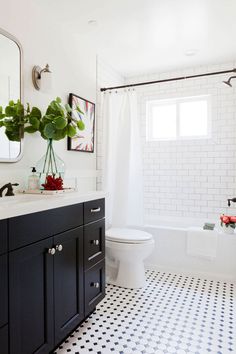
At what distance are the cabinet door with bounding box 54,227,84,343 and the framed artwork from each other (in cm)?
110

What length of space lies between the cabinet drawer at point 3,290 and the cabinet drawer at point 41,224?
74mm

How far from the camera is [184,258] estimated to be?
2.79 m

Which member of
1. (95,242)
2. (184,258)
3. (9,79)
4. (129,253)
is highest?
(9,79)

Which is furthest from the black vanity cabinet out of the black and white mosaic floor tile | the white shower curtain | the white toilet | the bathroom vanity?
the white shower curtain

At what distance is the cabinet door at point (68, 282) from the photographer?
1.49 m

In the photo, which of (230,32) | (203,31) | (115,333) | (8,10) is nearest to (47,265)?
(115,333)

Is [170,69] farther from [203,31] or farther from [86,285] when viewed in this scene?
[86,285]

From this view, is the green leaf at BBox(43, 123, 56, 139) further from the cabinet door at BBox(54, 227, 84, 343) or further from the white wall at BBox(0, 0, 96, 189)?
the cabinet door at BBox(54, 227, 84, 343)

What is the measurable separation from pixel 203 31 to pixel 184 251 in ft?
7.32

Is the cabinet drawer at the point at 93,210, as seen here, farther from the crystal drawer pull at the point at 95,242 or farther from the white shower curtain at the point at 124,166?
the white shower curtain at the point at 124,166

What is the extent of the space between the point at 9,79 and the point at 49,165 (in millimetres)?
668

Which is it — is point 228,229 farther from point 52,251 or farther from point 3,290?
point 3,290

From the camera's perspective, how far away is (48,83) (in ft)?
6.61

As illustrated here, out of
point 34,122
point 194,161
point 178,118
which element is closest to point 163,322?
point 34,122
